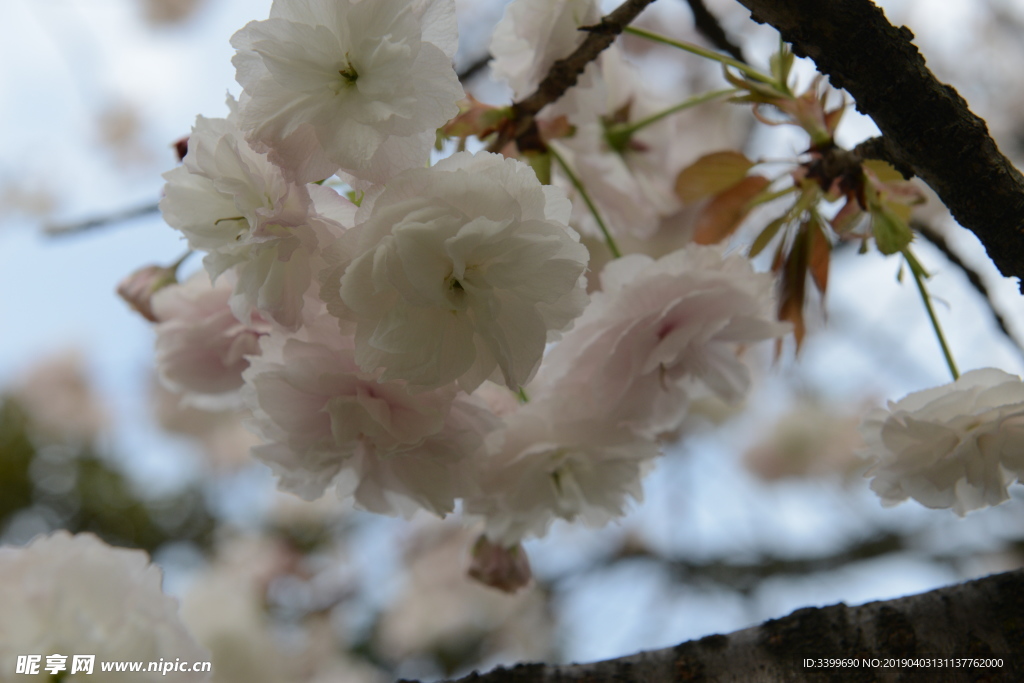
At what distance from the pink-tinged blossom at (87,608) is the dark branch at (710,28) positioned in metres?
0.70

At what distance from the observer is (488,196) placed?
355 mm

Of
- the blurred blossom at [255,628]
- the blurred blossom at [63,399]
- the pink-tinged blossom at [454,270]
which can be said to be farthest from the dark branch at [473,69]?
the blurred blossom at [63,399]

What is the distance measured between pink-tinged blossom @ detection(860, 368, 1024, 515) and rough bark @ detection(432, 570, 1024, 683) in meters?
0.07

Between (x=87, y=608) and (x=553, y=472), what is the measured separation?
38cm

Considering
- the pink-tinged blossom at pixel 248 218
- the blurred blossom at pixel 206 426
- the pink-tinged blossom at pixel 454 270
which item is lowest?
the pink-tinged blossom at pixel 454 270

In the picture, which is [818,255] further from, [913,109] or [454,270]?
[454,270]

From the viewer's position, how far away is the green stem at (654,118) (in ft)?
2.06

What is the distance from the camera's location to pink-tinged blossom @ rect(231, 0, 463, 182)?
1.17 feet

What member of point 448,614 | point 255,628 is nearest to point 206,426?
point 448,614

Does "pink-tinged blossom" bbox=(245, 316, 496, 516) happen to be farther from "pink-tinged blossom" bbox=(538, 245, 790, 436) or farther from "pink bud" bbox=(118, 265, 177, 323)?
"pink bud" bbox=(118, 265, 177, 323)

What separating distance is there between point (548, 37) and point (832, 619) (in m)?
0.48

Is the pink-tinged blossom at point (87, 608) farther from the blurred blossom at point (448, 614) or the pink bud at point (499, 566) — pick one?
the blurred blossom at point (448, 614)

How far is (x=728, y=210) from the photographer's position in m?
0.67

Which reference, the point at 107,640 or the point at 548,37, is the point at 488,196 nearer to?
the point at 548,37
